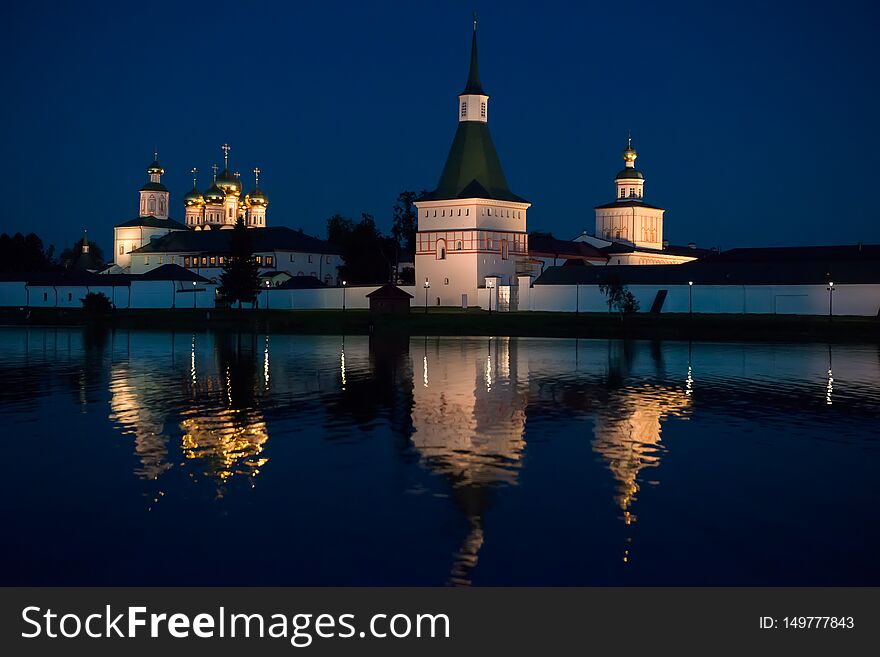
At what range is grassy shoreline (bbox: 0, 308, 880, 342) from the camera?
48250 mm

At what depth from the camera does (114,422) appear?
1916cm

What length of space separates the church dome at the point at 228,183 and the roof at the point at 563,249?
33.9 meters

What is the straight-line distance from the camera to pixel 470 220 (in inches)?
2798

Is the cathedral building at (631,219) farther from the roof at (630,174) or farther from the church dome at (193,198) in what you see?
the church dome at (193,198)

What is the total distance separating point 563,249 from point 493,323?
107ft

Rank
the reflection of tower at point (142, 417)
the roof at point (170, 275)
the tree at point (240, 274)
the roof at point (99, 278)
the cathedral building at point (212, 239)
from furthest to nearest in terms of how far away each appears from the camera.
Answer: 1. the cathedral building at point (212, 239)
2. the roof at point (99, 278)
3. the roof at point (170, 275)
4. the tree at point (240, 274)
5. the reflection of tower at point (142, 417)

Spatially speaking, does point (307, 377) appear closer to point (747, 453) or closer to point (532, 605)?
point (747, 453)

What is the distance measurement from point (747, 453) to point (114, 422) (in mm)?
10673

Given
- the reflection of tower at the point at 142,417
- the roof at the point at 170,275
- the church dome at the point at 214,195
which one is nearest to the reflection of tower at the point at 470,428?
the reflection of tower at the point at 142,417

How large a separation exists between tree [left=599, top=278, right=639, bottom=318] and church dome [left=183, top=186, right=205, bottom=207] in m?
58.4

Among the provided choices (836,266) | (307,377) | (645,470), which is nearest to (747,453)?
(645,470)

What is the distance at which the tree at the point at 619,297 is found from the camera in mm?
61438

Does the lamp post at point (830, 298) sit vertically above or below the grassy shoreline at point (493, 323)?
above

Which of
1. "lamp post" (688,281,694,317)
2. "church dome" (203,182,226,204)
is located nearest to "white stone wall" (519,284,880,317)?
"lamp post" (688,281,694,317)
